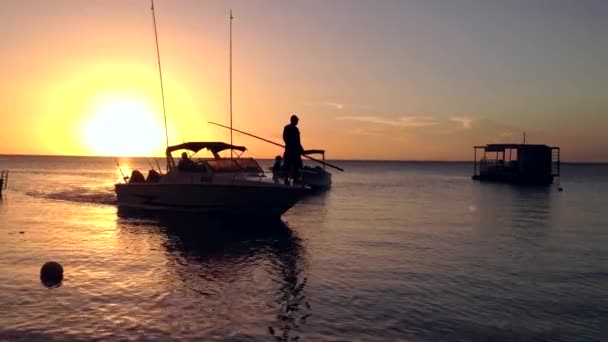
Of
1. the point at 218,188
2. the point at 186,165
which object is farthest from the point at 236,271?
the point at 186,165

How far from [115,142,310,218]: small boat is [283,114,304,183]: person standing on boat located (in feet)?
1.83

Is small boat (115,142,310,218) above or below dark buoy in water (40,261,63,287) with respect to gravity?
above

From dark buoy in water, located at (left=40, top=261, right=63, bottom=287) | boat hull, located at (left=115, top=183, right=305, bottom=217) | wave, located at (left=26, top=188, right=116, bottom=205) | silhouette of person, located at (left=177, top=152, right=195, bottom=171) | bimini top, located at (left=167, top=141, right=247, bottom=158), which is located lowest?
wave, located at (left=26, top=188, right=116, bottom=205)

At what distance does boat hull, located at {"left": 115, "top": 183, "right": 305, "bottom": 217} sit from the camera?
21.6m

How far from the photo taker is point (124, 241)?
1742 cm

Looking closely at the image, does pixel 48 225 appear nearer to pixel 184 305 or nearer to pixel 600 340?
pixel 184 305

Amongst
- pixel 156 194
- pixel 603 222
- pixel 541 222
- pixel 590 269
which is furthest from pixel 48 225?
pixel 603 222

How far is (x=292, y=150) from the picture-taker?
20.7m

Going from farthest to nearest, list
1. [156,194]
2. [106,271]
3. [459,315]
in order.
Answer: [156,194] → [106,271] → [459,315]

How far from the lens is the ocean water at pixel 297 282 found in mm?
8555

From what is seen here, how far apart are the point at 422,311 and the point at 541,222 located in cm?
1968

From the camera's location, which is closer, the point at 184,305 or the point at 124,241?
the point at 184,305

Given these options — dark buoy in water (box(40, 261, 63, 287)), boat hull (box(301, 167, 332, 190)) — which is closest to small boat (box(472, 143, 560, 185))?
boat hull (box(301, 167, 332, 190))

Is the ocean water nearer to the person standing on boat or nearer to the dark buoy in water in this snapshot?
the dark buoy in water
